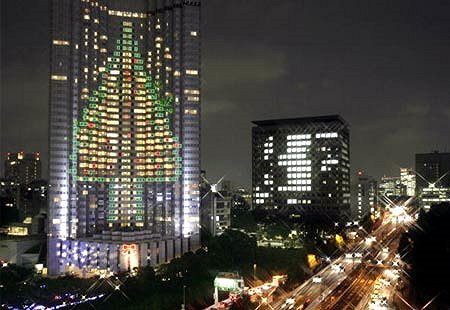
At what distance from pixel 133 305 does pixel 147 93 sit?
51816 mm

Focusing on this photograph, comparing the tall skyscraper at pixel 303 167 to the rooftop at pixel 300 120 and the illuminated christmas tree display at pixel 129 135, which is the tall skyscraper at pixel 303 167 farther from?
the illuminated christmas tree display at pixel 129 135

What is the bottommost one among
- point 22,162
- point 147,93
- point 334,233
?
point 334,233

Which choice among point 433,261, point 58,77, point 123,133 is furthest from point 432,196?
point 58,77

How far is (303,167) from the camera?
5256 inches

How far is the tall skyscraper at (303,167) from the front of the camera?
130 metres

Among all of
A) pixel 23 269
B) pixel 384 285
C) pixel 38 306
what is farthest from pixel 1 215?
pixel 384 285

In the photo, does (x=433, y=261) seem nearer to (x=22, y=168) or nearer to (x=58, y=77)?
(x=58, y=77)

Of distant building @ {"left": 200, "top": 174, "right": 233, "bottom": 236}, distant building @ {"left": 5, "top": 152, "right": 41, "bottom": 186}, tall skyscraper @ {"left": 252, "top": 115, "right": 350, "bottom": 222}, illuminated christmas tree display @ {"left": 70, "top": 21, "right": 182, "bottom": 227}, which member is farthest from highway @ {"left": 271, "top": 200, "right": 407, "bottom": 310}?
distant building @ {"left": 5, "top": 152, "right": 41, "bottom": 186}

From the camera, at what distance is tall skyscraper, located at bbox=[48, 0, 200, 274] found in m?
75.1

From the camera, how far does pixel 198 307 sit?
46938 mm

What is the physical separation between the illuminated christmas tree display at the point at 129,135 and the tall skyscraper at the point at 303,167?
2023 inches

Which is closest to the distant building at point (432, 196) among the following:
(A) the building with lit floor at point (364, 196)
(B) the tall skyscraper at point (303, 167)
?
(A) the building with lit floor at point (364, 196)

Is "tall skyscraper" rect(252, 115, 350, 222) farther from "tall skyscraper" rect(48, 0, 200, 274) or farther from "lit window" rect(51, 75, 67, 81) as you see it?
"lit window" rect(51, 75, 67, 81)

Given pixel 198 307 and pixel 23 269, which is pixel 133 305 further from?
pixel 23 269
